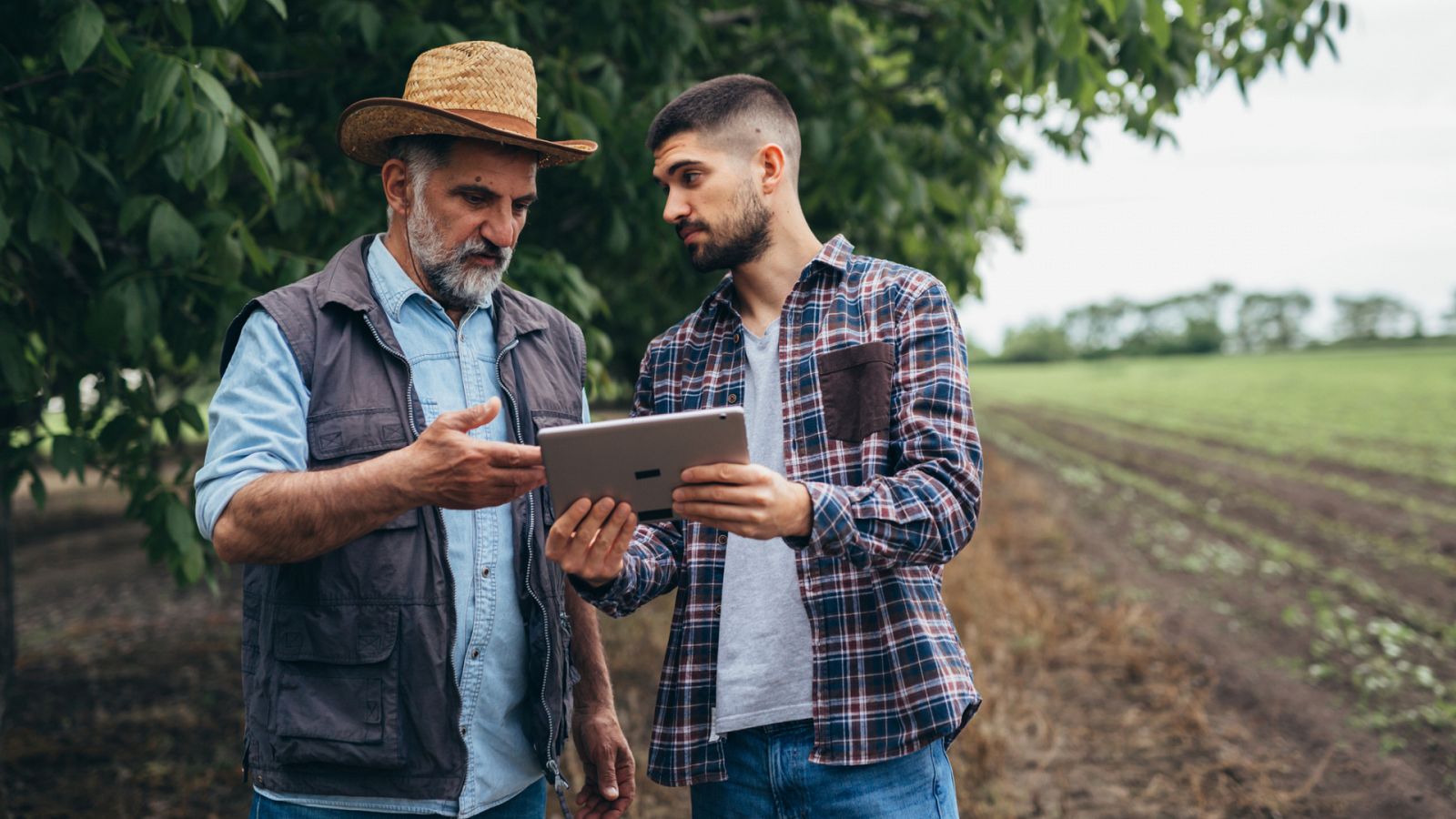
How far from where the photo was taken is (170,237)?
3.01 m

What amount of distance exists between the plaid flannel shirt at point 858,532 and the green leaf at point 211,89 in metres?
1.31

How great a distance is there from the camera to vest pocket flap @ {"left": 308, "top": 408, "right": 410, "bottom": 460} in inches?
81.4

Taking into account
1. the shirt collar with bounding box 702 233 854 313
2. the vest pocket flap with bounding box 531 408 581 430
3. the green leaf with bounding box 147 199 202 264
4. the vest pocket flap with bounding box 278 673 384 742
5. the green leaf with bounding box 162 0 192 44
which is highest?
the green leaf with bounding box 162 0 192 44

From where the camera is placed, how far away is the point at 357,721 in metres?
2.02

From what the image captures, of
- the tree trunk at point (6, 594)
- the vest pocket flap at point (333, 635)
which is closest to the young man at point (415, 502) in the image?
the vest pocket flap at point (333, 635)

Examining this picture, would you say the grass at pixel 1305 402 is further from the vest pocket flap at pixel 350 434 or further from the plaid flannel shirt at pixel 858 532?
the vest pocket flap at pixel 350 434

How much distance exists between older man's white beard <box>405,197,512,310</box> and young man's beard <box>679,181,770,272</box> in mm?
440

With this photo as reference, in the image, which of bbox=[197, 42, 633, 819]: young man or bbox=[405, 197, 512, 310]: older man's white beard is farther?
bbox=[405, 197, 512, 310]: older man's white beard

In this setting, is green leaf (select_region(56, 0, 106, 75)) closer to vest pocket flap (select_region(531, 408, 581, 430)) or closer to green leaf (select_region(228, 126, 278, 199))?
green leaf (select_region(228, 126, 278, 199))

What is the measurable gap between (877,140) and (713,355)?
7.33 feet

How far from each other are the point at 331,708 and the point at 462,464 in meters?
0.56

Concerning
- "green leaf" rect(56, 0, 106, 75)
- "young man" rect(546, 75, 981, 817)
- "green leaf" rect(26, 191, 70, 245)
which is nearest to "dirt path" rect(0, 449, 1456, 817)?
"young man" rect(546, 75, 981, 817)

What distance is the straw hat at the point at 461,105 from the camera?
7.54 ft

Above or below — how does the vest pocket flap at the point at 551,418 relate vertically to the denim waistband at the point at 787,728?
above
